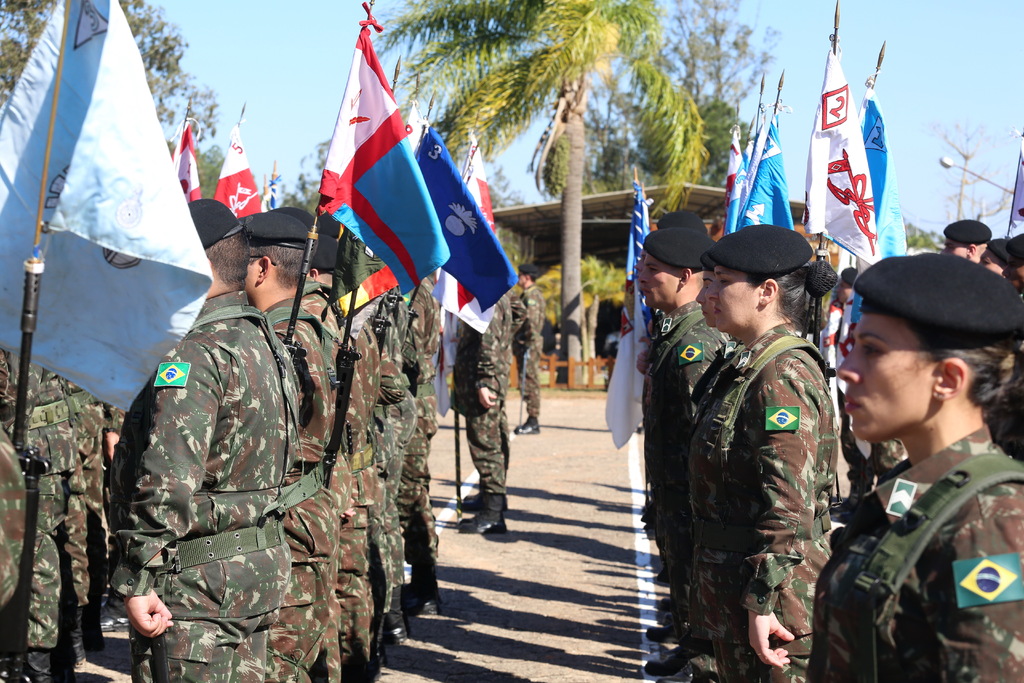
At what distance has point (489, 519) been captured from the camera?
1033cm

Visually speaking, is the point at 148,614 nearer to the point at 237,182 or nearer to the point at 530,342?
the point at 237,182

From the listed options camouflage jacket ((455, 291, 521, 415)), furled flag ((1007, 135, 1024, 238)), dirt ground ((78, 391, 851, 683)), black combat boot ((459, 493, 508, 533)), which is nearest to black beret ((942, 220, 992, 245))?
furled flag ((1007, 135, 1024, 238))

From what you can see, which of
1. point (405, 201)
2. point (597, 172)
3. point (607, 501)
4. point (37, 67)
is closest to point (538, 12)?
point (607, 501)

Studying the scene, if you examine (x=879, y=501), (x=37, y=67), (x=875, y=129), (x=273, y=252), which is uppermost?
(x=875, y=129)

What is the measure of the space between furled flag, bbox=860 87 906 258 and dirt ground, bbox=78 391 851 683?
2963mm

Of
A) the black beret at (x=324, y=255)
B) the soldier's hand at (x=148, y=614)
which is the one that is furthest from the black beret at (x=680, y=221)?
the soldier's hand at (x=148, y=614)

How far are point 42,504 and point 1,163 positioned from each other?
2.98 meters

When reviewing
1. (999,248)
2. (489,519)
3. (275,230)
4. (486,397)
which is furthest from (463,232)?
(489,519)

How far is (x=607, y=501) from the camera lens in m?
12.3

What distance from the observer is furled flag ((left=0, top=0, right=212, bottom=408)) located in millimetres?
2867

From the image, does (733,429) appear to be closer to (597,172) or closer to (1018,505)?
(1018,505)

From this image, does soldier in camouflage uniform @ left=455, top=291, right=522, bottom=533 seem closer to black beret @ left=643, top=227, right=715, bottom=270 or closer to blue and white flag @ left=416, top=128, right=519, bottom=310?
blue and white flag @ left=416, top=128, right=519, bottom=310

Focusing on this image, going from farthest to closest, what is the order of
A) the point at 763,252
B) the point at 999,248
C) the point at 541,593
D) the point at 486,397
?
the point at 486,397
the point at 541,593
the point at 999,248
the point at 763,252

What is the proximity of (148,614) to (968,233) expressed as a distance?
6.27m
